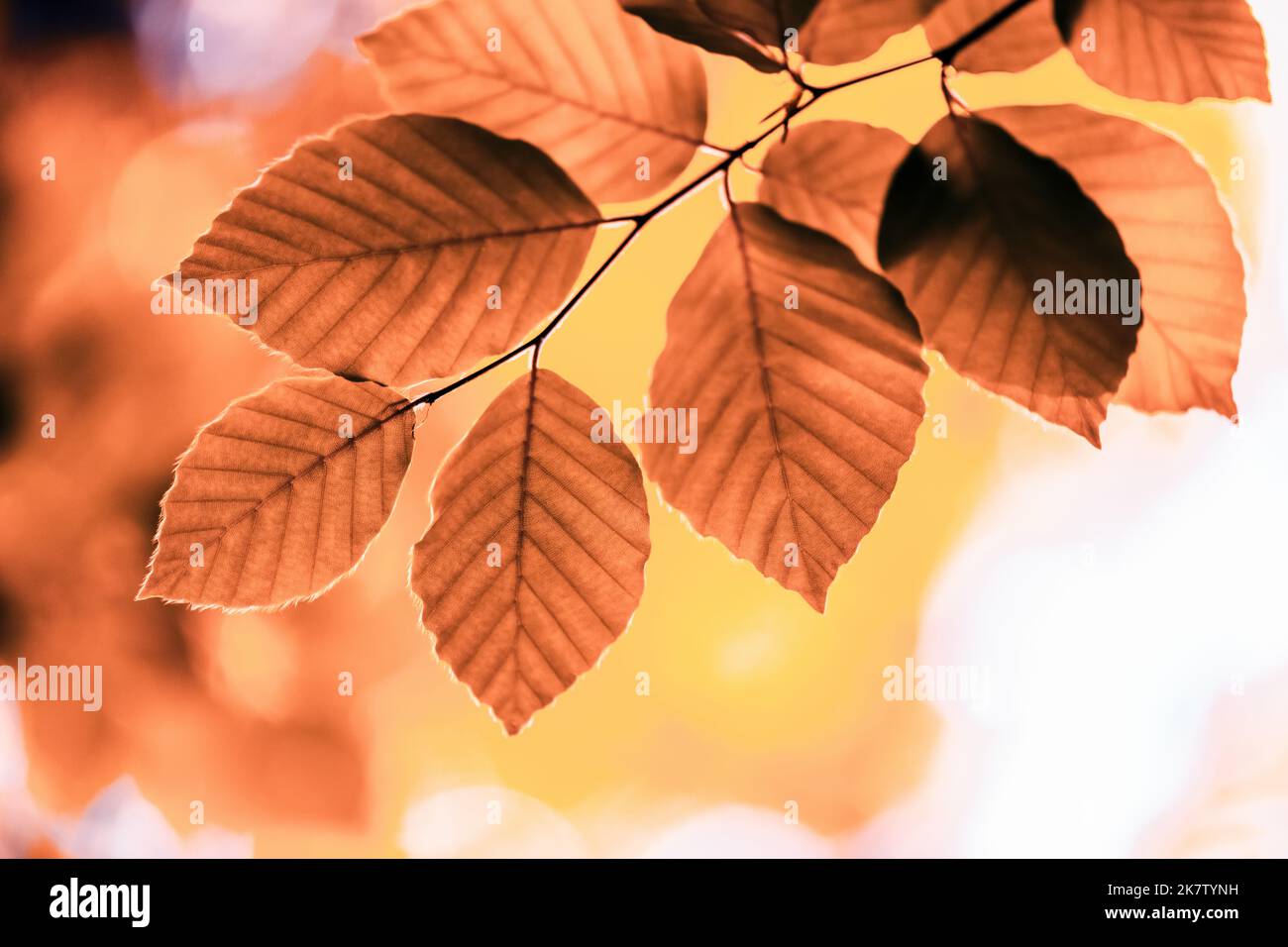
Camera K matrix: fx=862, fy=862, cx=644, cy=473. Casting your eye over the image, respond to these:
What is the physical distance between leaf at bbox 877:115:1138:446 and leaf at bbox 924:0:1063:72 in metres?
0.04

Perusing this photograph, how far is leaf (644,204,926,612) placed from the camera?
350 millimetres

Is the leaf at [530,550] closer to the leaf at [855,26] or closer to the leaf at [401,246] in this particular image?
the leaf at [401,246]

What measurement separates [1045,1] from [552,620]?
33cm

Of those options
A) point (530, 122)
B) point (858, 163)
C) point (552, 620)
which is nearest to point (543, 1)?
point (530, 122)

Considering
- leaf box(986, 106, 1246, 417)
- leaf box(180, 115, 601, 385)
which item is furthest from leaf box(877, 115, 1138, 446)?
leaf box(180, 115, 601, 385)

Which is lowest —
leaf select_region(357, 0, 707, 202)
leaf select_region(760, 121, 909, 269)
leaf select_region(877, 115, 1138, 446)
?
leaf select_region(877, 115, 1138, 446)

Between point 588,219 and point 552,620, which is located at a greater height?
point 588,219

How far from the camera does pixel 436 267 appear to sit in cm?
35

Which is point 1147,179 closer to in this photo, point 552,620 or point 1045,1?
point 1045,1

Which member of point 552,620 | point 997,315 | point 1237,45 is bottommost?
point 552,620

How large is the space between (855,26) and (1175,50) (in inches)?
5.5

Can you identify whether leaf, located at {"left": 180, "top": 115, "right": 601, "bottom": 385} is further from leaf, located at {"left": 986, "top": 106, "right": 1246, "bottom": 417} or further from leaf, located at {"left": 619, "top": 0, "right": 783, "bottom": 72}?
leaf, located at {"left": 986, "top": 106, "right": 1246, "bottom": 417}

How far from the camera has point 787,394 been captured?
1.20 ft

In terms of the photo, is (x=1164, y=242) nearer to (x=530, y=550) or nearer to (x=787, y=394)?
(x=787, y=394)
